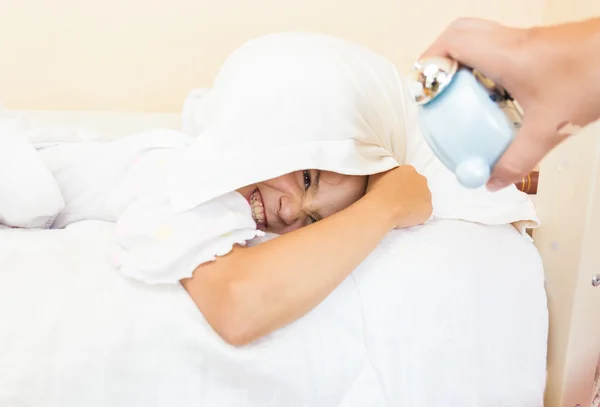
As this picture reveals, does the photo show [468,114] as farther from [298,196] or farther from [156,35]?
[156,35]

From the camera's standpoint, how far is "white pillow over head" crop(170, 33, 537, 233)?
766 millimetres

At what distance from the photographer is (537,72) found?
45 centimetres

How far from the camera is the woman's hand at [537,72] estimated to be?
1.43 ft

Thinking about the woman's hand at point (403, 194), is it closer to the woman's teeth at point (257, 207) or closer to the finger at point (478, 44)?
the woman's teeth at point (257, 207)

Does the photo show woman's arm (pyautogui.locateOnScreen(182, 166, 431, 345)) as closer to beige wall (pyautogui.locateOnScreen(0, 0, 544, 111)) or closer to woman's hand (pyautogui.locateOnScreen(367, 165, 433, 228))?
woman's hand (pyautogui.locateOnScreen(367, 165, 433, 228))

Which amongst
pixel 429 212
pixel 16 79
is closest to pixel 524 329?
pixel 429 212

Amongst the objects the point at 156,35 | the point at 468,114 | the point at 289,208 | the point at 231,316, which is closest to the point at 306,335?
the point at 231,316

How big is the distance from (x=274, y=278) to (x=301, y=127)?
0.27 m

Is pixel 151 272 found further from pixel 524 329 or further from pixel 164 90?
pixel 164 90

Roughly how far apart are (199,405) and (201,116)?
539mm

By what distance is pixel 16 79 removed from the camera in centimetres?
137

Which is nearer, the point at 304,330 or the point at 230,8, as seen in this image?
the point at 304,330

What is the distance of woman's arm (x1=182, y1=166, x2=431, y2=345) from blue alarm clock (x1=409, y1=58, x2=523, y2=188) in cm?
24

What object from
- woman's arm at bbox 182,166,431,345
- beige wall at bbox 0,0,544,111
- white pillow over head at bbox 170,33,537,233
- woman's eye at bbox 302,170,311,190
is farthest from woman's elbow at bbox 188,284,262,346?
beige wall at bbox 0,0,544,111
